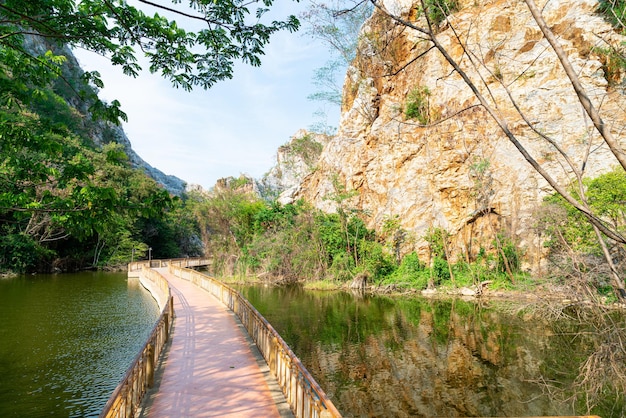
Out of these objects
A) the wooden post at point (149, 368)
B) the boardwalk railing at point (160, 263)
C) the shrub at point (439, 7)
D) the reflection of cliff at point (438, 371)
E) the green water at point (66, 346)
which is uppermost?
the shrub at point (439, 7)

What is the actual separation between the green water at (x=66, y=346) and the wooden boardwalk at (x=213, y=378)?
74.2 inches

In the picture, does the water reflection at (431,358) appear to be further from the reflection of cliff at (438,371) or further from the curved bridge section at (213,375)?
the curved bridge section at (213,375)

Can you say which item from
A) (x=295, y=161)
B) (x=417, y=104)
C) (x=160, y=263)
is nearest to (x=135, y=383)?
(x=417, y=104)

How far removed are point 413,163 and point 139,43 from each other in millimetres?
25601

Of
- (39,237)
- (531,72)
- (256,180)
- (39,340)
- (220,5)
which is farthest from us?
(256,180)


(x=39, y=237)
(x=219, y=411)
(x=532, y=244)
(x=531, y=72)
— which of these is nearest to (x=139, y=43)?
(x=219, y=411)

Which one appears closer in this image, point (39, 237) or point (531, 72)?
point (531, 72)

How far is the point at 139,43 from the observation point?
6.30 m

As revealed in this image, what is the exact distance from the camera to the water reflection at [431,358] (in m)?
8.37

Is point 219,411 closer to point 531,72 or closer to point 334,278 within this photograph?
point 334,278

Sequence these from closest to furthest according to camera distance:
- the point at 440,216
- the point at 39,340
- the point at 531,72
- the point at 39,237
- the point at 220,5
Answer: the point at 220,5 < the point at 39,340 < the point at 531,72 < the point at 440,216 < the point at 39,237

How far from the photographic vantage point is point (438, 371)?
10.2m

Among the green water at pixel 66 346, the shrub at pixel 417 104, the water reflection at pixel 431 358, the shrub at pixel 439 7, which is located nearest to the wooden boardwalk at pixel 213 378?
the green water at pixel 66 346

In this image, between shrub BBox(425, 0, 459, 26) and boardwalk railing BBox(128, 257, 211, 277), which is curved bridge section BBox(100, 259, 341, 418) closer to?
shrub BBox(425, 0, 459, 26)
